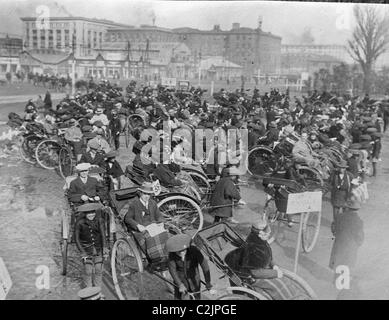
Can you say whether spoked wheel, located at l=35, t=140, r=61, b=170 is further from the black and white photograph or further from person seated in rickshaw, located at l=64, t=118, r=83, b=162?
person seated in rickshaw, located at l=64, t=118, r=83, b=162

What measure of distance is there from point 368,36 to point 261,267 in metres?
5.21

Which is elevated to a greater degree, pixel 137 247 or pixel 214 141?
pixel 214 141

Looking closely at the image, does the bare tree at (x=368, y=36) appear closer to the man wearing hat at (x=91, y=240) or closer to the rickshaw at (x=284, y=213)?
the rickshaw at (x=284, y=213)

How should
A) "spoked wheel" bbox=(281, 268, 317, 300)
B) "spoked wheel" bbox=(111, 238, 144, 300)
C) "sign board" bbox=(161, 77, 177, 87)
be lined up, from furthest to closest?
"sign board" bbox=(161, 77, 177, 87)
"spoked wheel" bbox=(111, 238, 144, 300)
"spoked wheel" bbox=(281, 268, 317, 300)

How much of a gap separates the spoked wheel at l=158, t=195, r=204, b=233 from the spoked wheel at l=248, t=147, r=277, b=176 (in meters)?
3.54

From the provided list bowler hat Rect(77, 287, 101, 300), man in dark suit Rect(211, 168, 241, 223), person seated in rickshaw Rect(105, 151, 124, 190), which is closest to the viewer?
bowler hat Rect(77, 287, 101, 300)

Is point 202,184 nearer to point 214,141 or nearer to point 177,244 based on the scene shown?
point 214,141

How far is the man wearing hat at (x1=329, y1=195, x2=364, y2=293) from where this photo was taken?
18.2ft

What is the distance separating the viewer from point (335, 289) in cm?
571

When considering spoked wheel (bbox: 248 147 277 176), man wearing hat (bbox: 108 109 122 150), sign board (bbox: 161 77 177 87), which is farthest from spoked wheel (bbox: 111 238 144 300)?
man wearing hat (bbox: 108 109 122 150)

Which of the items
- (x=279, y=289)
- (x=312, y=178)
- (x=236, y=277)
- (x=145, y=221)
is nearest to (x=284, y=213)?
(x=312, y=178)

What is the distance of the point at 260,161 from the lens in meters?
9.91

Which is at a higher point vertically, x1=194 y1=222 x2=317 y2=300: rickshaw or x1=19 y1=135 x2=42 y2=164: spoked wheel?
x1=19 y1=135 x2=42 y2=164: spoked wheel

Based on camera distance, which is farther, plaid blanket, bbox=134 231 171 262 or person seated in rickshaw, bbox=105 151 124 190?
person seated in rickshaw, bbox=105 151 124 190
